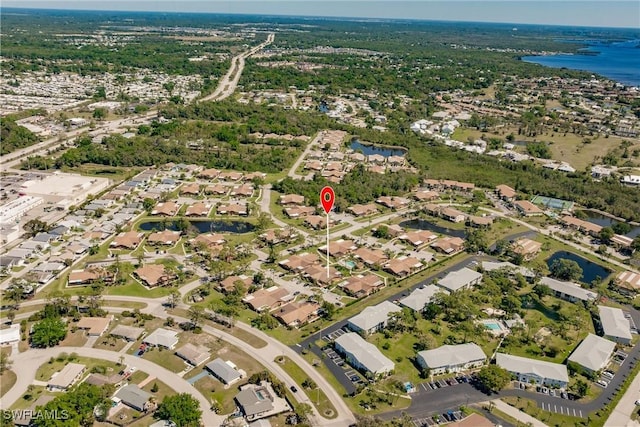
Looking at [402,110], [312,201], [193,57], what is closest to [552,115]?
[402,110]

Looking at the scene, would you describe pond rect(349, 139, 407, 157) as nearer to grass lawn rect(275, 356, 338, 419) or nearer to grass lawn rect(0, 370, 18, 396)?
grass lawn rect(275, 356, 338, 419)

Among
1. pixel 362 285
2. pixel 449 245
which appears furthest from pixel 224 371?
pixel 449 245

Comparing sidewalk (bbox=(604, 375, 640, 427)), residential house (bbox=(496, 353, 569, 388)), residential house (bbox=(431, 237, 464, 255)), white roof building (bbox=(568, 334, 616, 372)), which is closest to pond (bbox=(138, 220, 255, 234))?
residential house (bbox=(431, 237, 464, 255))

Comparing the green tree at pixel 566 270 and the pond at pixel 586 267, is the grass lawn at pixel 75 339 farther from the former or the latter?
the pond at pixel 586 267

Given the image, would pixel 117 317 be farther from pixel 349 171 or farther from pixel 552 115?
pixel 552 115

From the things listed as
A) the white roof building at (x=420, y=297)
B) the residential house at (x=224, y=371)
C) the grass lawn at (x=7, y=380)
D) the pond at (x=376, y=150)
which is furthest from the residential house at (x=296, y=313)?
the pond at (x=376, y=150)

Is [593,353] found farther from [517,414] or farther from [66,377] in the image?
[66,377]
